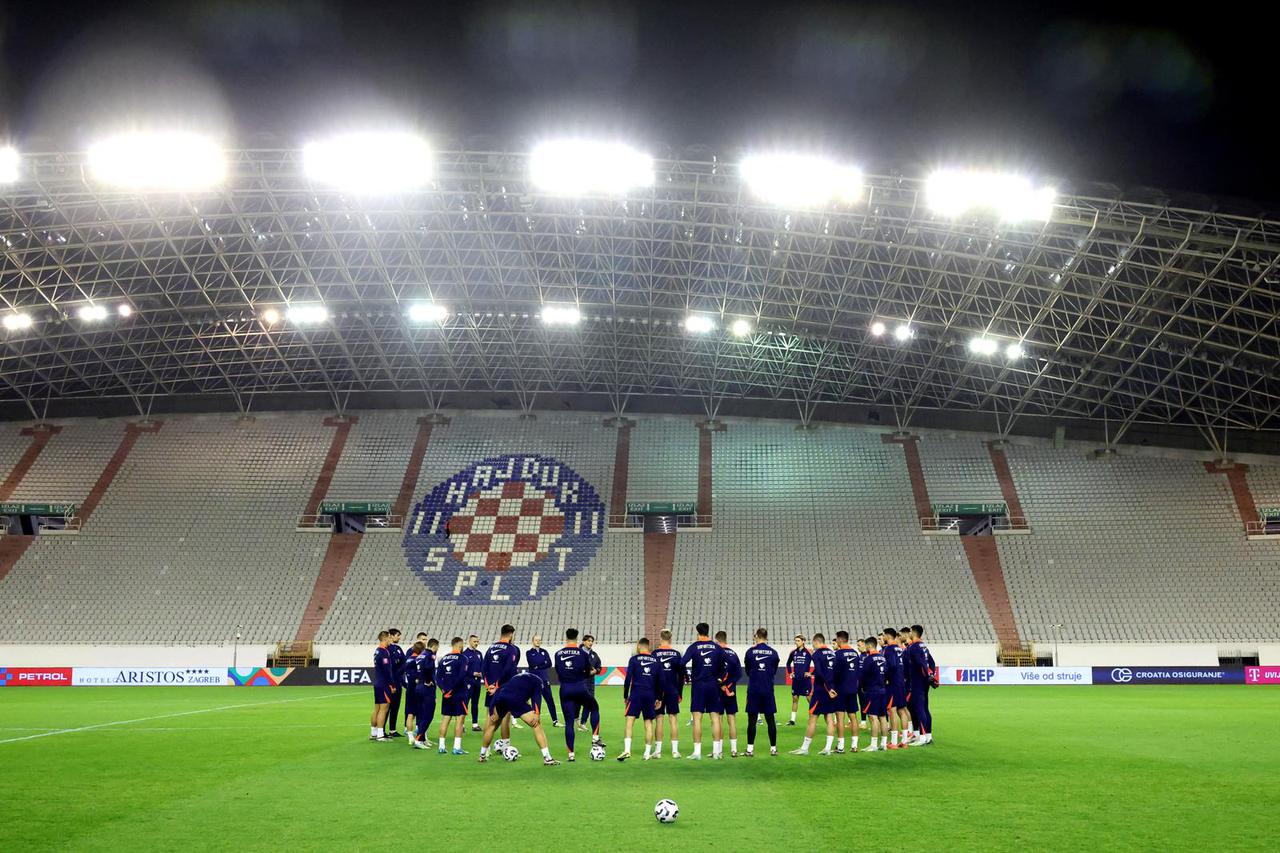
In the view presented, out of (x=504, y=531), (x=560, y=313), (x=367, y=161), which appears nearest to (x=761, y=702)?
(x=367, y=161)

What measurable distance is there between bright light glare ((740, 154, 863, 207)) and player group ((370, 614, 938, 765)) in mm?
17146

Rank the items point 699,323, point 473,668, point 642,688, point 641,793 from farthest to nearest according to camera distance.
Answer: point 699,323, point 473,668, point 642,688, point 641,793

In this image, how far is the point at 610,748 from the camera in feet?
49.1

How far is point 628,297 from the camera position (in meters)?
40.4

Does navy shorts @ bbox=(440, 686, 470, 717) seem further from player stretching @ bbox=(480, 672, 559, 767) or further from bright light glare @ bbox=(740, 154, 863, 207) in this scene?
bright light glare @ bbox=(740, 154, 863, 207)

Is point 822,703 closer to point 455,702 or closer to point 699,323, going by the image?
point 455,702

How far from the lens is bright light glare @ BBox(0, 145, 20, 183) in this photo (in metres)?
28.1

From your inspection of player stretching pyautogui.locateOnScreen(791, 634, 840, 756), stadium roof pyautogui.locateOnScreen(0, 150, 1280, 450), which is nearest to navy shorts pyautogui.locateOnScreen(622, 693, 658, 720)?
player stretching pyautogui.locateOnScreen(791, 634, 840, 756)

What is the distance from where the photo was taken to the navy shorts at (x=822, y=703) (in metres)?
14.1

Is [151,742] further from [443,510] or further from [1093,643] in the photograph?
[1093,643]

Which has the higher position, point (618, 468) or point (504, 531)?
point (618, 468)

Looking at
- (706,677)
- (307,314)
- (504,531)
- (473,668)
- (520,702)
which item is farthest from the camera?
(504,531)

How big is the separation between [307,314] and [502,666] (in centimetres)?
3140

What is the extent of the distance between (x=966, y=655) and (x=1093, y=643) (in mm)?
5285
